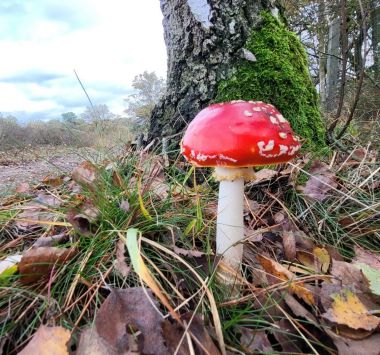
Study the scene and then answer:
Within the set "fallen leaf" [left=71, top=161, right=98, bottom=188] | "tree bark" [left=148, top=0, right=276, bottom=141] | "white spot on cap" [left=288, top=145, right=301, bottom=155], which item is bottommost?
"fallen leaf" [left=71, top=161, right=98, bottom=188]

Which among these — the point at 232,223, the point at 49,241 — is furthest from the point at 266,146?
the point at 49,241

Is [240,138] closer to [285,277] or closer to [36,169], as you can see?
[285,277]

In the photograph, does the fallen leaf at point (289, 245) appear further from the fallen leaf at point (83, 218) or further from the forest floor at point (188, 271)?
the fallen leaf at point (83, 218)

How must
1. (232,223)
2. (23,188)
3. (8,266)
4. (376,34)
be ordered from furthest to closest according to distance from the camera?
(376,34) < (23,188) < (232,223) < (8,266)

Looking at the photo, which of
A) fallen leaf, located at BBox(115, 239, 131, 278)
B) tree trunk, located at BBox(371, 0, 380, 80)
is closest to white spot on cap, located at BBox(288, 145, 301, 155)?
fallen leaf, located at BBox(115, 239, 131, 278)

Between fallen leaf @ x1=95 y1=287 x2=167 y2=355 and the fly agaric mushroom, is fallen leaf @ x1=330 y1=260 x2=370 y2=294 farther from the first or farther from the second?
fallen leaf @ x1=95 y1=287 x2=167 y2=355

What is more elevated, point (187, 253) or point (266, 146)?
point (266, 146)

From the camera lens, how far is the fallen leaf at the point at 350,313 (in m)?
1.18

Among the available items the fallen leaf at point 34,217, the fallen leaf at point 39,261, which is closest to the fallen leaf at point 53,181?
the fallen leaf at point 34,217

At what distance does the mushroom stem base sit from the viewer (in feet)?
5.02

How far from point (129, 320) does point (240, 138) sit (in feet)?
2.40

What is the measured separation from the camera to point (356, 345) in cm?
115

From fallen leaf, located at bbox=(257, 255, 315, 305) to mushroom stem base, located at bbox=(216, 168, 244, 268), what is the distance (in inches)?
4.6

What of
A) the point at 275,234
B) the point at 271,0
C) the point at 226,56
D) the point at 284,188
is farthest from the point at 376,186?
the point at 271,0
